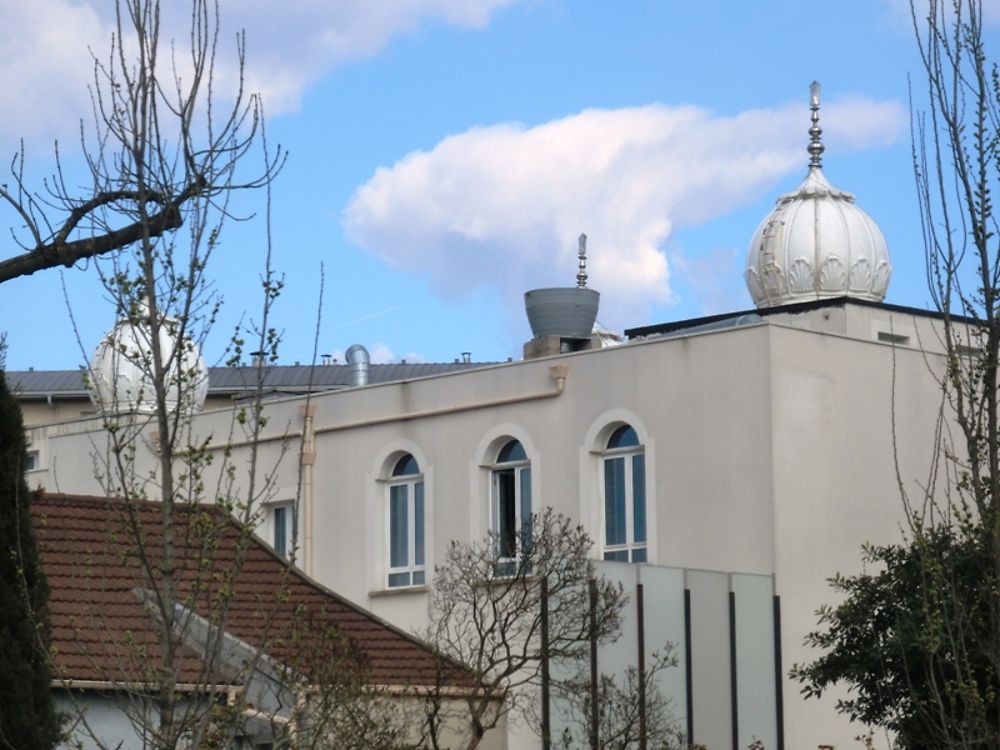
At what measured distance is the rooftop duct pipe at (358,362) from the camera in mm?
37250

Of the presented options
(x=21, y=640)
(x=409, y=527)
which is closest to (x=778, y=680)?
(x=409, y=527)

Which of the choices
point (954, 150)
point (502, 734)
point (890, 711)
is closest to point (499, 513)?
point (502, 734)

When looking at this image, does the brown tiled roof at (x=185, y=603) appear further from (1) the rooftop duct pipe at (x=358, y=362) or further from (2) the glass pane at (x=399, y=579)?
(1) the rooftop duct pipe at (x=358, y=362)

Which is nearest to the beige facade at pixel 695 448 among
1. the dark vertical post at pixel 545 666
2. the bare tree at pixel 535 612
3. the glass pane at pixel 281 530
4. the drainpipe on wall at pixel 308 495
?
the drainpipe on wall at pixel 308 495

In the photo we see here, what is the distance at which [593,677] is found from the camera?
73.5ft

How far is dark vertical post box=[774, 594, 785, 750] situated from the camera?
23594 mm

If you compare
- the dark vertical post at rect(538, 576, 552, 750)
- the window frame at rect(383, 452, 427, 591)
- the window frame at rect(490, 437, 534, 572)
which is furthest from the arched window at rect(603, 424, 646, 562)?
the window frame at rect(383, 452, 427, 591)

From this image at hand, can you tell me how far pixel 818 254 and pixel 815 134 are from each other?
327 cm

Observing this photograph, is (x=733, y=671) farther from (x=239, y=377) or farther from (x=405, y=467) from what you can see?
(x=239, y=377)

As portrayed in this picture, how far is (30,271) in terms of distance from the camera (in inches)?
437

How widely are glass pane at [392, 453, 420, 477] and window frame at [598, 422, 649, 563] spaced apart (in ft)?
11.7

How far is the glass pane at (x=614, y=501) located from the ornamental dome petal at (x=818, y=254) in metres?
4.55

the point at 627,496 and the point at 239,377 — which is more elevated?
the point at 239,377

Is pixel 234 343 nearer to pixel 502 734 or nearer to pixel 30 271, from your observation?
pixel 30 271
